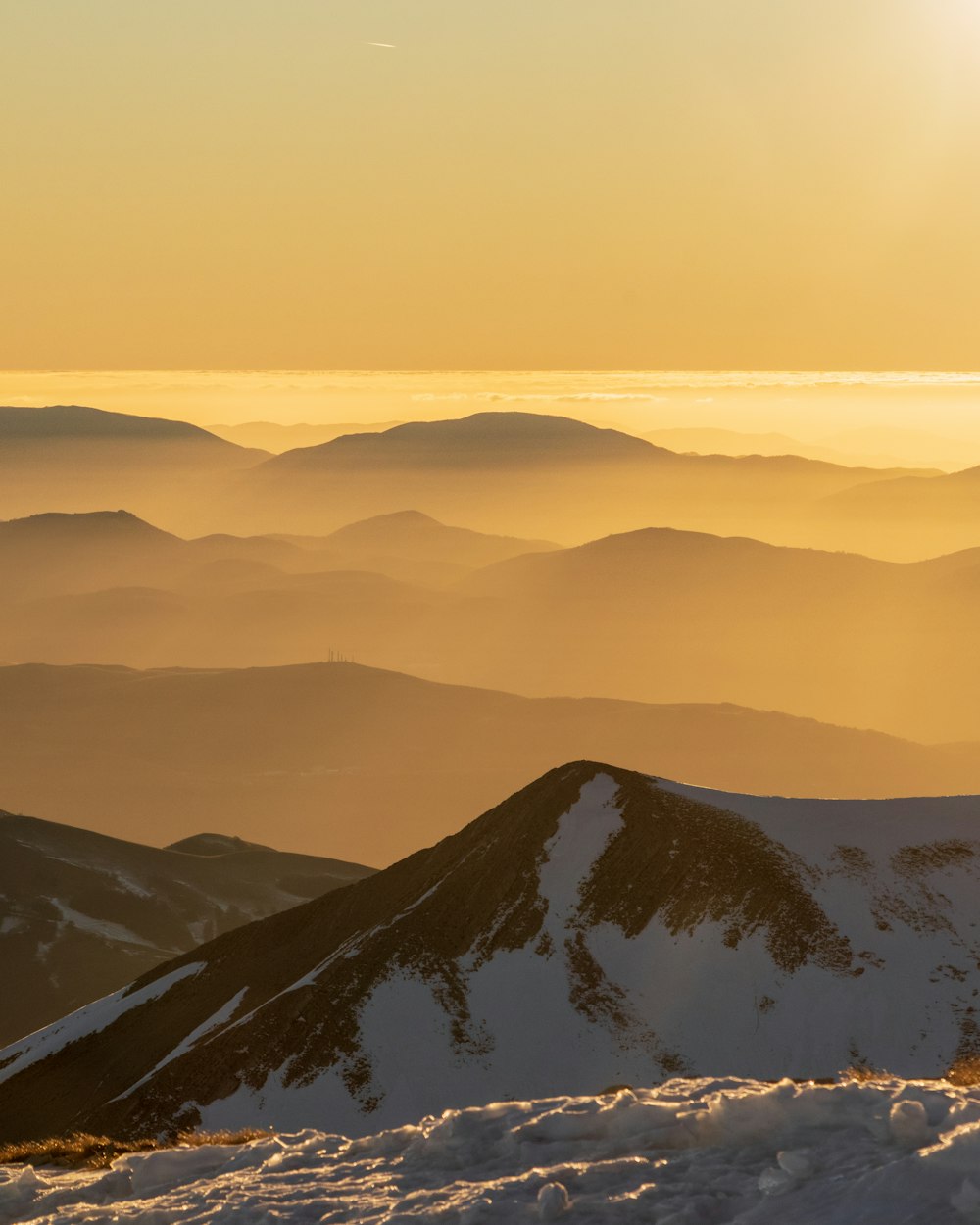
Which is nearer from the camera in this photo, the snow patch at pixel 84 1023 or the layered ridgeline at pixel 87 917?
the snow patch at pixel 84 1023

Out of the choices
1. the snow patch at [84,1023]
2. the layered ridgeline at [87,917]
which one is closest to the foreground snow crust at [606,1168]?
the snow patch at [84,1023]

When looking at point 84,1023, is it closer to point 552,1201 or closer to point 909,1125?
point 552,1201

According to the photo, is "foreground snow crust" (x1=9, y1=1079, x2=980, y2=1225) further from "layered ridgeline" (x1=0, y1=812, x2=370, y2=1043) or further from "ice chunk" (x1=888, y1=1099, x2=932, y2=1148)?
"layered ridgeline" (x1=0, y1=812, x2=370, y2=1043)

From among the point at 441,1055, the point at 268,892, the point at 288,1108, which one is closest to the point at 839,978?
the point at 441,1055

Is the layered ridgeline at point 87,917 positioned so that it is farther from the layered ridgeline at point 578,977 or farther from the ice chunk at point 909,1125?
the ice chunk at point 909,1125

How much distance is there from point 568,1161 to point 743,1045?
5210 centimetres

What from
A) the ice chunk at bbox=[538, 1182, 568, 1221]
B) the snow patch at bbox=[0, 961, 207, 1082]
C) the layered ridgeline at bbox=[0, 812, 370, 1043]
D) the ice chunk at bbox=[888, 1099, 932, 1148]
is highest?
the layered ridgeline at bbox=[0, 812, 370, 1043]

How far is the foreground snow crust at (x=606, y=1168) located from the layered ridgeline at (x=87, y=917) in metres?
138

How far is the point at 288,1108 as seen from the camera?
2517 inches

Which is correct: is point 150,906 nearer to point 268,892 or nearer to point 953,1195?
point 268,892

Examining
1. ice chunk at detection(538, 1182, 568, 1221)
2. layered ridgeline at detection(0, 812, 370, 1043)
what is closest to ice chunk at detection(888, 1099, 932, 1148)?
ice chunk at detection(538, 1182, 568, 1221)

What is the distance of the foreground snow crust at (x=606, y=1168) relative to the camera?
44.3 ft

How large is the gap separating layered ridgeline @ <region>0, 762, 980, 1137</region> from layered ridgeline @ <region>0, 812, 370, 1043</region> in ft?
238

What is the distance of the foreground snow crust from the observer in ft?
44.3
